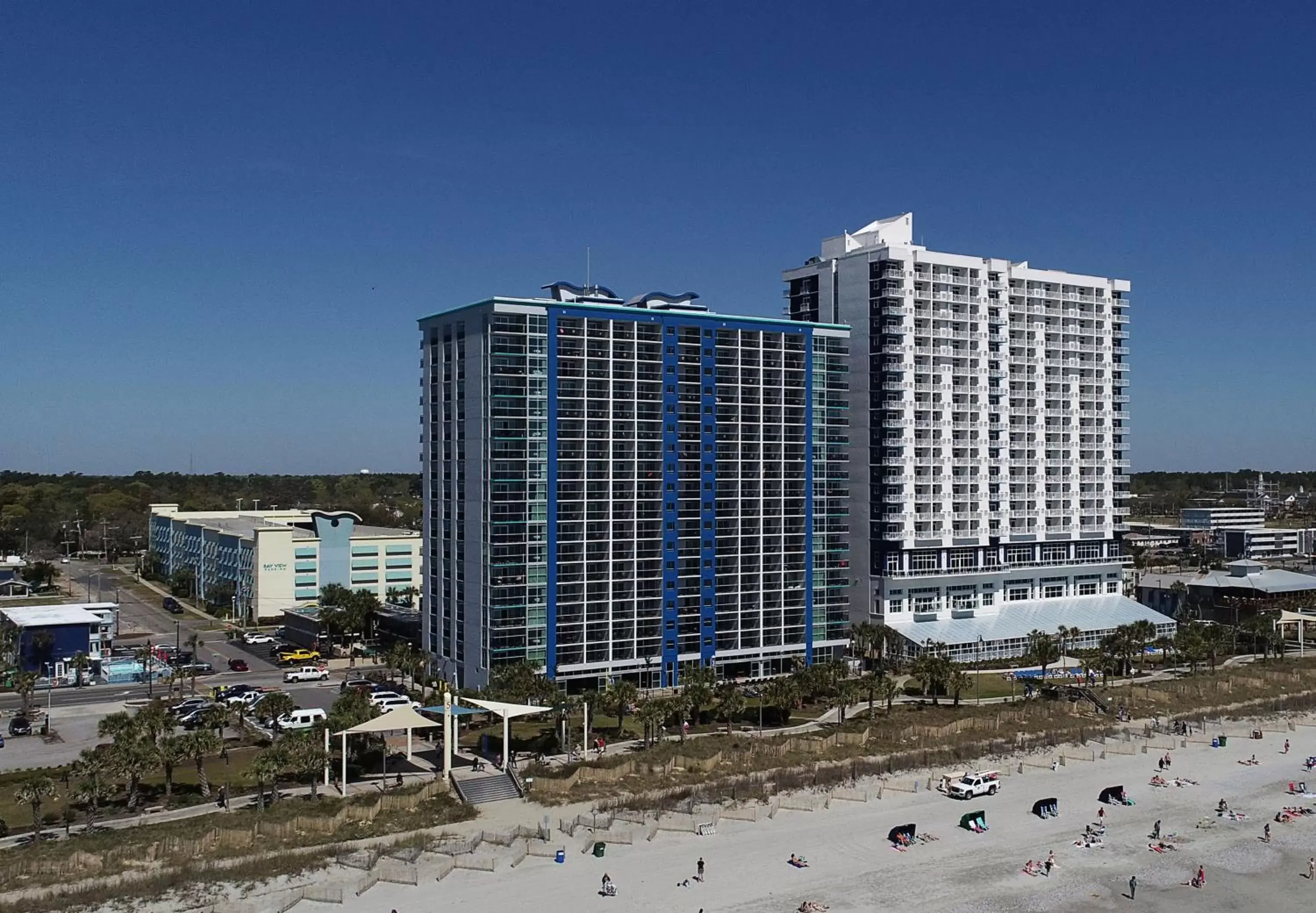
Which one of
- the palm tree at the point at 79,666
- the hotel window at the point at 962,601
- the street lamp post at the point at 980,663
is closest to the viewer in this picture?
the palm tree at the point at 79,666

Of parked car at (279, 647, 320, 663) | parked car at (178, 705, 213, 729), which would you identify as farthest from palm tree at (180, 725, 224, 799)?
parked car at (279, 647, 320, 663)

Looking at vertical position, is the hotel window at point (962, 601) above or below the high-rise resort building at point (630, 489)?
below

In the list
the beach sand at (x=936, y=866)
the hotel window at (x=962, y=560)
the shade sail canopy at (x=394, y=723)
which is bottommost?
the beach sand at (x=936, y=866)

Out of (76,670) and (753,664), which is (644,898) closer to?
(753,664)

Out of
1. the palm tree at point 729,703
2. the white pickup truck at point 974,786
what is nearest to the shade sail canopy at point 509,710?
the palm tree at point 729,703

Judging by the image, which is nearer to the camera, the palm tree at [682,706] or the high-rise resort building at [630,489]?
the palm tree at [682,706]

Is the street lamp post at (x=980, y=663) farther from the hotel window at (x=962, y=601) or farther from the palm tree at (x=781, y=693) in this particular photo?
the palm tree at (x=781, y=693)
